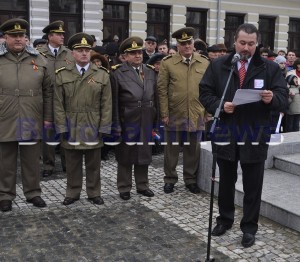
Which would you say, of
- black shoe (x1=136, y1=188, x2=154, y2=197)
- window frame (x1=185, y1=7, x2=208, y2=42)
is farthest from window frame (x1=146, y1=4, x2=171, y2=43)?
black shoe (x1=136, y1=188, x2=154, y2=197)

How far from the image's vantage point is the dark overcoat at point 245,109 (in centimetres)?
416

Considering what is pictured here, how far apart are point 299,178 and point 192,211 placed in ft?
5.29

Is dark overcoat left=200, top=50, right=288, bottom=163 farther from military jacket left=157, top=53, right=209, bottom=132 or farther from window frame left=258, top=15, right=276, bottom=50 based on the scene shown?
window frame left=258, top=15, right=276, bottom=50

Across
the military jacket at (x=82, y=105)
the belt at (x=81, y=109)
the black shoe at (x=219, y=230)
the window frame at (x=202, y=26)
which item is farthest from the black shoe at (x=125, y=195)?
the window frame at (x=202, y=26)

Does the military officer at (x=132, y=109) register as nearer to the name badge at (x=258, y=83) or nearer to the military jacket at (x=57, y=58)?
the military jacket at (x=57, y=58)

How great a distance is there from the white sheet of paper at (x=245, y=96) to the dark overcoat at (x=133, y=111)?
1922 millimetres

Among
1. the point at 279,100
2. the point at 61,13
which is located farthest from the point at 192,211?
the point at 61,13

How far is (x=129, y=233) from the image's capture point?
15.3 feet

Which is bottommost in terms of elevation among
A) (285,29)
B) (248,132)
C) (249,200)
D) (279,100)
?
(249,200)

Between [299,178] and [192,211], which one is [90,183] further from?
[299,178]

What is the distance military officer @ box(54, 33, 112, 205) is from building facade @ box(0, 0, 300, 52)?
33.1 ft

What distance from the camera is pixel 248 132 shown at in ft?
14.0

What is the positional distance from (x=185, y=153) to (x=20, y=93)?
229 cm

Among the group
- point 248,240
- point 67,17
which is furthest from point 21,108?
point 67,17
